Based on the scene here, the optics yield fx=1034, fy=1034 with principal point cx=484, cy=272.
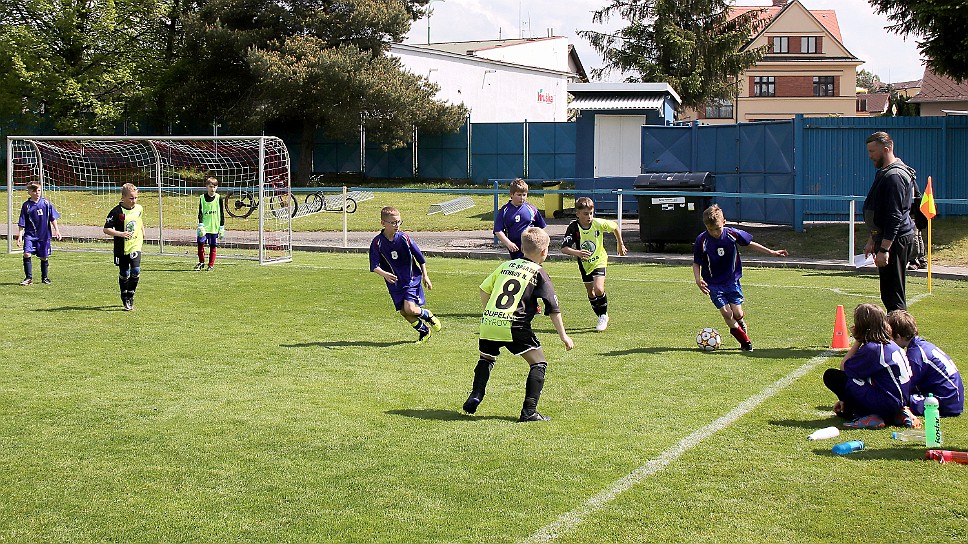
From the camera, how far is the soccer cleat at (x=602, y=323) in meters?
12.9

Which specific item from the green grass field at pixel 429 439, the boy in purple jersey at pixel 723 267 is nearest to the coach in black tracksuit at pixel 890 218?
the green grass field at pixel 429 439

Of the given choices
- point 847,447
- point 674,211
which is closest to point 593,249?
point 847,447

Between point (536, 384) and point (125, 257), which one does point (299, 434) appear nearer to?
point (536, 384)

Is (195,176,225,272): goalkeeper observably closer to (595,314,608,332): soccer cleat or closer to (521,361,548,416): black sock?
(595,314,608,332): soccer cleat

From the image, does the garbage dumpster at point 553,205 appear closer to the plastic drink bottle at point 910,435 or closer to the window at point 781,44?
the plastic drink bottle at point 910,435

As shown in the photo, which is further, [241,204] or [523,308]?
[241,204]

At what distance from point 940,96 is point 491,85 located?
996 inches

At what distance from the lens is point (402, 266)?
476 inches

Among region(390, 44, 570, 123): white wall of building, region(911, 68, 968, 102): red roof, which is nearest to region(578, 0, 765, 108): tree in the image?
region(390, 44, 570, 123): white wall of building

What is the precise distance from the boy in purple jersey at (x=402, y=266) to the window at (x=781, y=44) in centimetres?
7656

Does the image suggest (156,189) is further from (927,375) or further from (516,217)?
(927,375)

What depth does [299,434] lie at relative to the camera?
774cm

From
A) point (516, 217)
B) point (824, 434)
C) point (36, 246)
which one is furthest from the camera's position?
point (36, 246)

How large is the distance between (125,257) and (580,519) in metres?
A: 10.4
